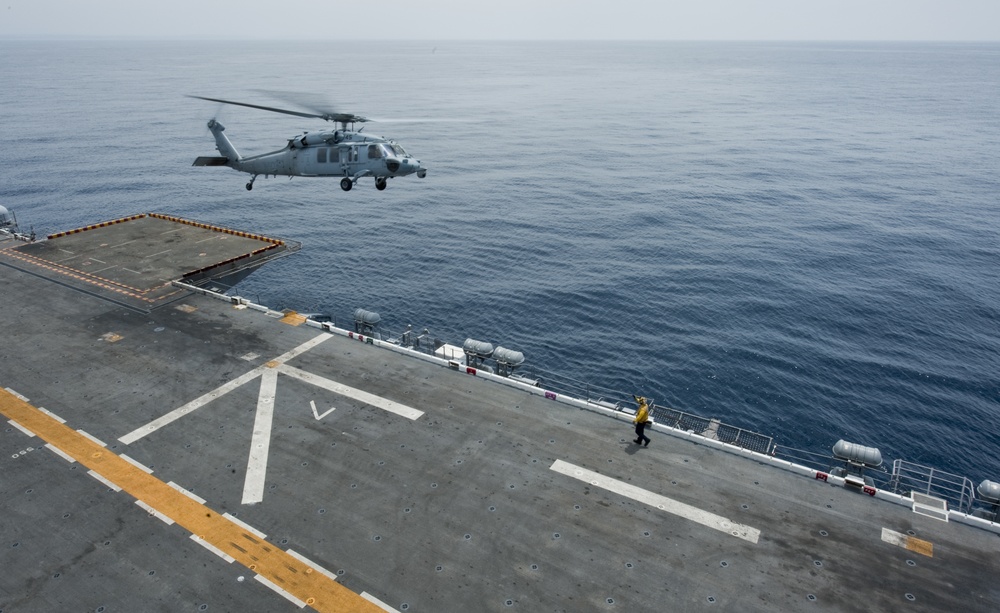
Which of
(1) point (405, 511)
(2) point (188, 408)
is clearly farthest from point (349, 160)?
(1) point (405, 511)

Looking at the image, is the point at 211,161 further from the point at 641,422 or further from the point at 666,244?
the point at 666,244

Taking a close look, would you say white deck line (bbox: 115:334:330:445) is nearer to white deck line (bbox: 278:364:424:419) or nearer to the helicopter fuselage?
white deck line (bbox: 278:364:424:419)

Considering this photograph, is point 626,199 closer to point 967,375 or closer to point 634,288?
point 634,288

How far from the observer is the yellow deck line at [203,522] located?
639 inches

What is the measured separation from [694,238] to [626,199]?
47.8 ft

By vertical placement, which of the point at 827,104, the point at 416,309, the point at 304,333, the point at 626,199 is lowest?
the point at 416,309

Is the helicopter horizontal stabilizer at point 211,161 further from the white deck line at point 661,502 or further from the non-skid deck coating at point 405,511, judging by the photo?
the white deck line at point 661,502

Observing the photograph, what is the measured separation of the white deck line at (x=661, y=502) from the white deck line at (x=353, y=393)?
6.80 meters

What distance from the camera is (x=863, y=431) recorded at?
1332 inches

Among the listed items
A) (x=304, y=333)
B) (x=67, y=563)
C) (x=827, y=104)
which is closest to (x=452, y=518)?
(x=67, y=563)

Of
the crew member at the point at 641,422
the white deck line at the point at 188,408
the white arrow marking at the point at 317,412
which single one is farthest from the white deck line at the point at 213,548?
the crew member at the point at 641,422

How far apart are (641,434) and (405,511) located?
30.0ft

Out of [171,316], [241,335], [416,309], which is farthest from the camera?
[416,309]

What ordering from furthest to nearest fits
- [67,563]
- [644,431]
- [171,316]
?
[171,316] < [644,431] < [67,563]
